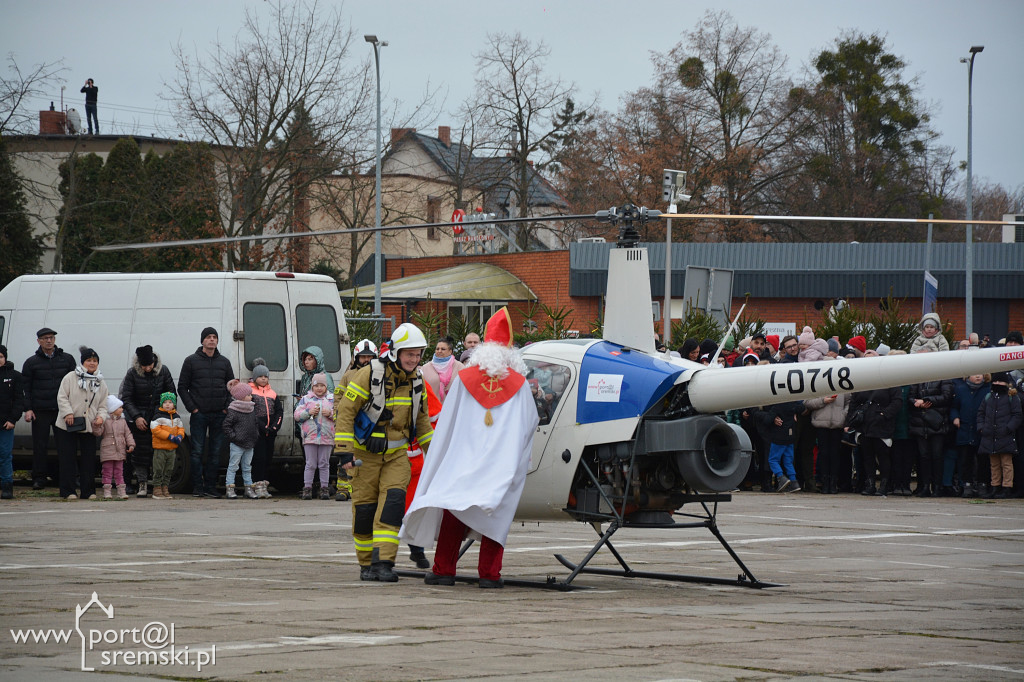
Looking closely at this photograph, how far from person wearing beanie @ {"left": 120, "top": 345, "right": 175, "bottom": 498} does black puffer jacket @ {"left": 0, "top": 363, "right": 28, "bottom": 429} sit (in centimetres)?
135

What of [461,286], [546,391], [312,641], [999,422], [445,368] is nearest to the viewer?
[312,641]

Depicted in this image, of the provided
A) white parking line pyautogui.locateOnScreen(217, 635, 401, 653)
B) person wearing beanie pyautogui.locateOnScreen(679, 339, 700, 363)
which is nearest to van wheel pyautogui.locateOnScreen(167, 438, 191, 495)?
person wearing beanie pyautogui.locateOnScreen(679, 339, 700, 363)

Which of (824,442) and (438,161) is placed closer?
(824,442)

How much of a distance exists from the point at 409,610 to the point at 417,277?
4012cm

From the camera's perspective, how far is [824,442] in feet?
64.8

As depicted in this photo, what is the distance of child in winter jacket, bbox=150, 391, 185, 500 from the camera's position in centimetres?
1811

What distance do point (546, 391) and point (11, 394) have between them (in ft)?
33.4

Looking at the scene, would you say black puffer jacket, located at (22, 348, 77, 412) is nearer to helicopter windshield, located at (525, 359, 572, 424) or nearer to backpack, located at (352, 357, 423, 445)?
backpack, located at (352, 357, 423, 445)

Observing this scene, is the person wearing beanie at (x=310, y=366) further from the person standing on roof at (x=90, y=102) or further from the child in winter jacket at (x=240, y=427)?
the person standing on roof at (x=90, y=102)

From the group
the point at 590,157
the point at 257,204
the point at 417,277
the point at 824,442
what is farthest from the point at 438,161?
the point at 824,442

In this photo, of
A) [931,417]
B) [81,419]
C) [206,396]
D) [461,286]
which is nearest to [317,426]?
[206,396]

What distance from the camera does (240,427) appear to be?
18125 mm

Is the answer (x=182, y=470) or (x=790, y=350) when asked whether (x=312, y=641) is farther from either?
(x=790, y=350)

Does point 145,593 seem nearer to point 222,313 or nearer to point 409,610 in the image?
point 409,610
